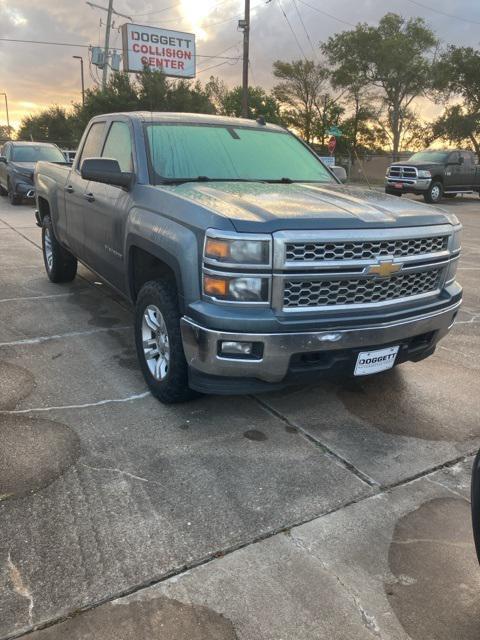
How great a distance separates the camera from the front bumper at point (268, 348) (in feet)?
9.75

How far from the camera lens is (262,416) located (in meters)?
3.69

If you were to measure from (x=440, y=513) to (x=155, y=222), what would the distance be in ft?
7.80

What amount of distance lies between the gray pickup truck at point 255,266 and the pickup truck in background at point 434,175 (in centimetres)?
1701

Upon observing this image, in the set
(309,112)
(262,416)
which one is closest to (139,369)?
(262,416)

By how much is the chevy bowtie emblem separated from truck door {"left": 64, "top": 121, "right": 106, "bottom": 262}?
9.49ft

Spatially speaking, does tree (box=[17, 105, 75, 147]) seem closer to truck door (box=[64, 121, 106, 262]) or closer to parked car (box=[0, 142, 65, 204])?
parked car (box=[0, 142, 65, 204])

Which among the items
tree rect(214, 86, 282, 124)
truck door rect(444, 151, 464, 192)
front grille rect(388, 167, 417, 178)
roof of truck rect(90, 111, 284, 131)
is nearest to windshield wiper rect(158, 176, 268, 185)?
roof of truck rect(90, 111, 284, 131)

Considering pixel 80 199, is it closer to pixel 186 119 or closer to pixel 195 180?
pixel 186 119

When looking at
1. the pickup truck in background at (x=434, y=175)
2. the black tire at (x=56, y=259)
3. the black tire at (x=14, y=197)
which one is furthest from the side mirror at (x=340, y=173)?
the pickup truck in background at (x=434, y=175)

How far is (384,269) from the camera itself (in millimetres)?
3201

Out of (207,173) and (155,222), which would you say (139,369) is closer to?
(155,222)

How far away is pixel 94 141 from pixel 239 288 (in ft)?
10.7

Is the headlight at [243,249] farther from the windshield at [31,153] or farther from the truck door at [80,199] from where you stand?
the windshield at [31,153]

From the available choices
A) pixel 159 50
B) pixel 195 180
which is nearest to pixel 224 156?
pixel 195 180
